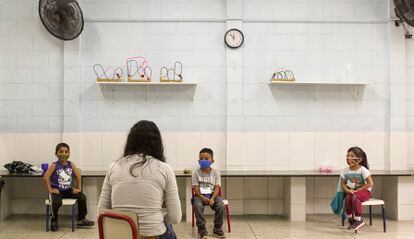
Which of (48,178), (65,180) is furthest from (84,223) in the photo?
(48,178)

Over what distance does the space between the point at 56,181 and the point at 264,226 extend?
8.33 feet

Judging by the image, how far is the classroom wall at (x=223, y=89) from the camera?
240 inches

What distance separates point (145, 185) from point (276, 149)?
373cm

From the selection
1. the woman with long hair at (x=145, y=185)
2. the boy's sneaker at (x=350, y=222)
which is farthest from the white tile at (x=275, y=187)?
the woman with long hair at (x=145, y=185)

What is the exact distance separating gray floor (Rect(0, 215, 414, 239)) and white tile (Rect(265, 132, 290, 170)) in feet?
2.42

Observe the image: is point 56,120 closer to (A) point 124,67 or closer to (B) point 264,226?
(A) point 124,67

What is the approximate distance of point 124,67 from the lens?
20.1 feet

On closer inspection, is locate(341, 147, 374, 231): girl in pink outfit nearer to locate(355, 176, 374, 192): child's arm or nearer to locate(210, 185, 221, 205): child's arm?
locate(355, 176, 374, 192): child's arm

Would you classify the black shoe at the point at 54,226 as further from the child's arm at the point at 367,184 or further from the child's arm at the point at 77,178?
the child's arm at the point at 367,184

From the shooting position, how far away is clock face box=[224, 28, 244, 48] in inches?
239

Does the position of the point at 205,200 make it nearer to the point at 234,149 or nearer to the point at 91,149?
the point at 234,149

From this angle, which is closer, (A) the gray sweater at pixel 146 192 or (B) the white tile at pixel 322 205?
(A) the gray sweater at pixel 146 192

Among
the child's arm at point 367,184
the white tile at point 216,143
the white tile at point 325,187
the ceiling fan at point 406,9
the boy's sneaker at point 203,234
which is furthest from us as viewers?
the white tile at point 325,187

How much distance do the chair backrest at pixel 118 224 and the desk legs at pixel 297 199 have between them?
3.48 meters
